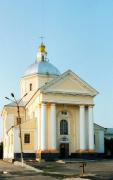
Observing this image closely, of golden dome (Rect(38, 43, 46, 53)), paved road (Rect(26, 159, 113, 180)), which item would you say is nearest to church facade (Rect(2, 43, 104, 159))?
golden dome (Rect(38, 43, 46, 53))

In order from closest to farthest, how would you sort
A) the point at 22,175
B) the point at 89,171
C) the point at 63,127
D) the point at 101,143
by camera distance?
the point at 22,175
the point at 89,171
the point at 63,127
the point at 101,143

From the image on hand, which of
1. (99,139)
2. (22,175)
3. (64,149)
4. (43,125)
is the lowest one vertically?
(22,175)

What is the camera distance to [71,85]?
5356 centimetres

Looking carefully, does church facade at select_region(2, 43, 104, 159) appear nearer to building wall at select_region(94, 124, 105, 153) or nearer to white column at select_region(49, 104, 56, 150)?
white column at select_region(49, 104, 56, 150)

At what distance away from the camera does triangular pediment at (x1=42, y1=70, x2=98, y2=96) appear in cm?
5266

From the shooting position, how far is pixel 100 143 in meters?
57.8

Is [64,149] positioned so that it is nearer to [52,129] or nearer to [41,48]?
[52,129]

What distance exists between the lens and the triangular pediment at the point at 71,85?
5266 cm

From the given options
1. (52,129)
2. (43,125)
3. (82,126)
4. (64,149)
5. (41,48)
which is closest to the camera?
(43,125)

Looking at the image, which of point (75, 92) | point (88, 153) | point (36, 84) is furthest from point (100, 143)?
point (36, 84)

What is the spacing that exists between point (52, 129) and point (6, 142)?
13.0 metres

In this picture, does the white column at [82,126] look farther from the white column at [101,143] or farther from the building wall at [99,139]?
the white column at [101,143]

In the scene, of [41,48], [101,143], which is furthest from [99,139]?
[41,48]

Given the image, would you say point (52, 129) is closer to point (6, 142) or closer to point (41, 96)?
point (41, 96)
